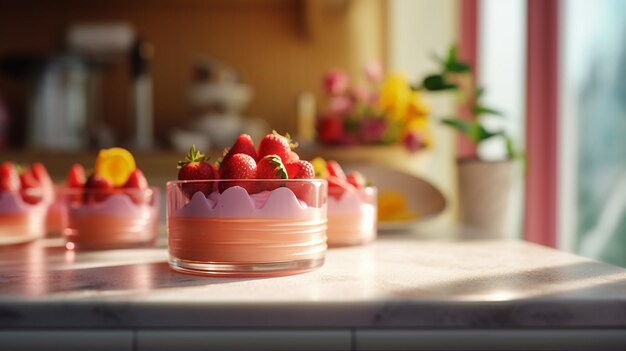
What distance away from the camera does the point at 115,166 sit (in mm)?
1051

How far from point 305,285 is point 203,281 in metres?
0.11

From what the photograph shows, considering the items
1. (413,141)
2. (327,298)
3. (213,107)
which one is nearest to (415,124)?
(413,141)

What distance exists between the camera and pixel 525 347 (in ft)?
1.91

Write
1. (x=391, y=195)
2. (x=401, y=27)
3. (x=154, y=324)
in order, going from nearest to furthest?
(x=154, y=324) < (x=391, y=195) < (x=401, y=27)

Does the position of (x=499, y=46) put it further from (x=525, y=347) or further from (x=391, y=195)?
(x=525, y=347)

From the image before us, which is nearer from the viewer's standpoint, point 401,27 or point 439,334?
point 439,334

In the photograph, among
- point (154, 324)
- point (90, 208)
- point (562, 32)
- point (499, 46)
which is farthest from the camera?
point (499, 46)

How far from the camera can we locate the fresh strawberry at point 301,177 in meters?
0.75

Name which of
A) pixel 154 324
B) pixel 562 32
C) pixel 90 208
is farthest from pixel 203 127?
pixel 154 324

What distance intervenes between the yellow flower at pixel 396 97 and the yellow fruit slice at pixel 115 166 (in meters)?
0.93

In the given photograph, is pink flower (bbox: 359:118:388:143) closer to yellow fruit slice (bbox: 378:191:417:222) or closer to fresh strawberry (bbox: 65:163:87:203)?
yellow fruit slice (bbox: 378:191:417:222)

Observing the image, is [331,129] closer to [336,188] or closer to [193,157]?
[336,188]

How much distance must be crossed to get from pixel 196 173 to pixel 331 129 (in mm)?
1262

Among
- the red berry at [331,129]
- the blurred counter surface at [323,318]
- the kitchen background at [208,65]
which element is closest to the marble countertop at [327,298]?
the blurred counter surface at [323,318]
